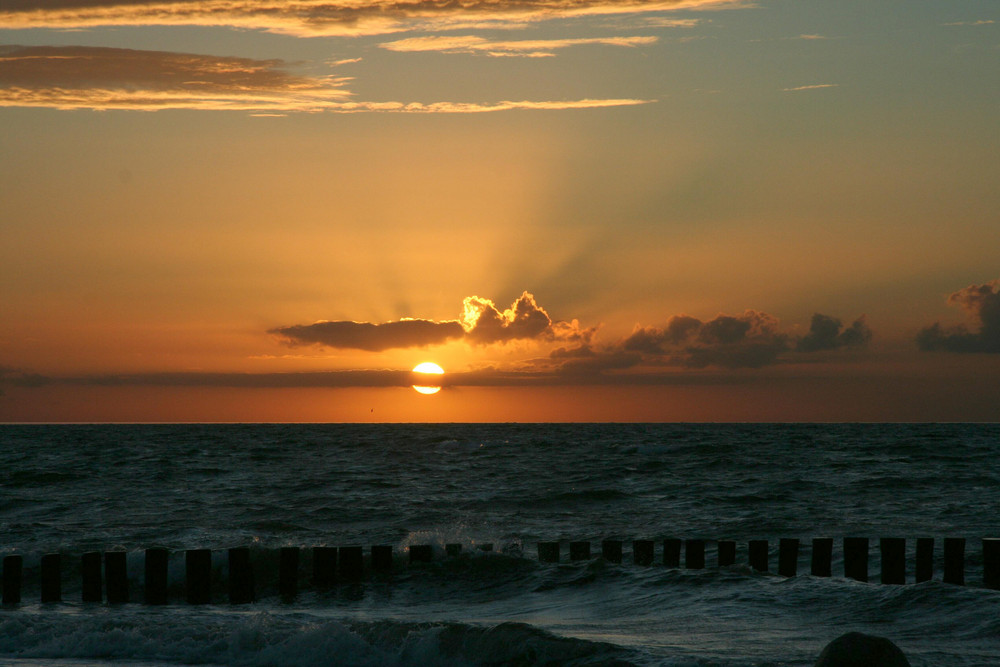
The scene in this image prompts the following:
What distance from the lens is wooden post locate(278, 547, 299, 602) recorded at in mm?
14484

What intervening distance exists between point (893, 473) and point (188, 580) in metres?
29.3

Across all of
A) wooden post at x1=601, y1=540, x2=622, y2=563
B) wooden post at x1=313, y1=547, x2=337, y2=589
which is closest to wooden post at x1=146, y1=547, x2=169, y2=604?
wooden post at x1=313, y1=547, x2=337, y2=589

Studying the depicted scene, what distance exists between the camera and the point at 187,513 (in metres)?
25.8

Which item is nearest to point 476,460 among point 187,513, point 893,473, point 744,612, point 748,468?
point 748,468

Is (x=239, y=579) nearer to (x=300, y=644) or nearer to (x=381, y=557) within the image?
(x=381, y=557)

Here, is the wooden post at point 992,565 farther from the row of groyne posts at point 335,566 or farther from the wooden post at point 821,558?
the wooden post at point 821,558

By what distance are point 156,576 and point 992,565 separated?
1114 centimetres

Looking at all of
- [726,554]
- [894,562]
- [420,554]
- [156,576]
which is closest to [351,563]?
[420,554]

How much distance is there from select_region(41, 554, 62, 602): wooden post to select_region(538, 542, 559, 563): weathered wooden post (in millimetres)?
7078

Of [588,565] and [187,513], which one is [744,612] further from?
[187,513]

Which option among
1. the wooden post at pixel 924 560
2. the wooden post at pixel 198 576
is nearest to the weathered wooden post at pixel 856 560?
the wooden post at pixel 924 560

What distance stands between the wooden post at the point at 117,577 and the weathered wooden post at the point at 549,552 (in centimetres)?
619

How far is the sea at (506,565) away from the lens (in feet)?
34.6

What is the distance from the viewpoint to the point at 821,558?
14.1 m
